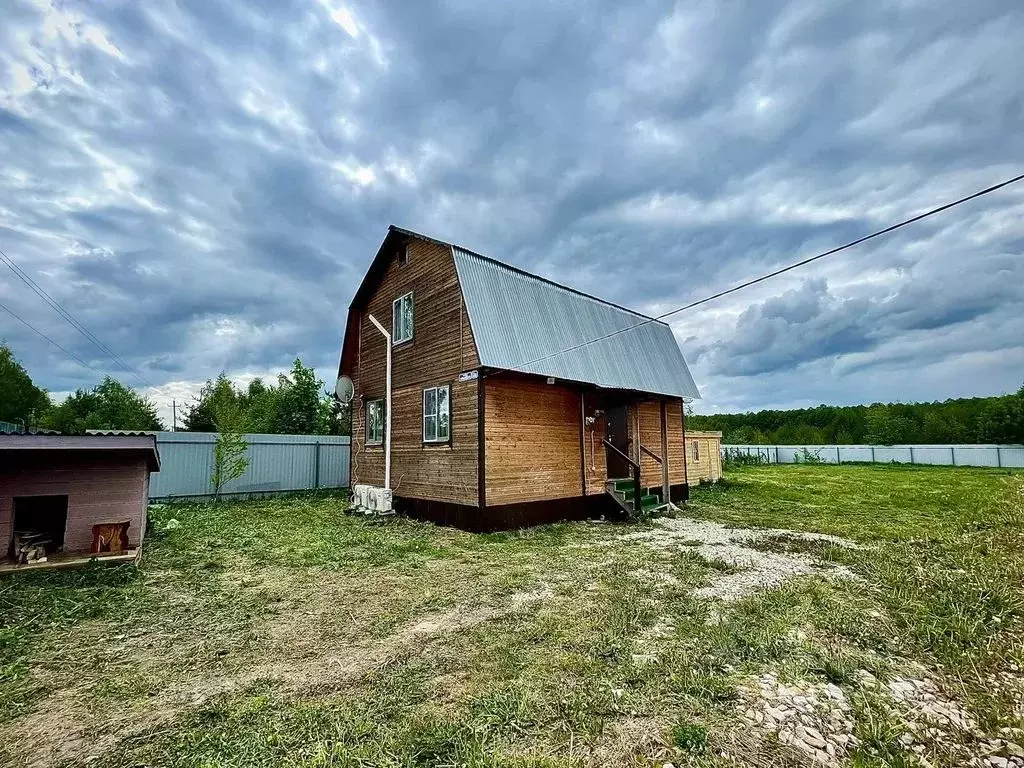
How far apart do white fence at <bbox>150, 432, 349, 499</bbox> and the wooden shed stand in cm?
651

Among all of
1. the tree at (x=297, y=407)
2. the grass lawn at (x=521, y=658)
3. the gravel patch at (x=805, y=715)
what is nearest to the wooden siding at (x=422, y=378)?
the grass lawn at (x=521, y=658)

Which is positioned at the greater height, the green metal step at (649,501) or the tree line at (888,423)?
the tree line at (888,423)

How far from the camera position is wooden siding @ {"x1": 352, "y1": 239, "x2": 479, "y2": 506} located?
10086 mm

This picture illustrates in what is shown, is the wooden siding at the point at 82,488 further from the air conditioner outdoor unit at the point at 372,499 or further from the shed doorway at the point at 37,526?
the air conditioner outdoor unit at the point at 372,499

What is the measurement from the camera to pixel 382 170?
12484 mm

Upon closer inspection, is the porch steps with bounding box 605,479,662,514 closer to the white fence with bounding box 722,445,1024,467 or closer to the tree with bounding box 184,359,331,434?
the tree with bounding box 184,359,331,434

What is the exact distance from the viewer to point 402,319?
41.3 ft

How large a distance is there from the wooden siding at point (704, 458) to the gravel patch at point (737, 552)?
24.2 ft

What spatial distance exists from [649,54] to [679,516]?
1003cm

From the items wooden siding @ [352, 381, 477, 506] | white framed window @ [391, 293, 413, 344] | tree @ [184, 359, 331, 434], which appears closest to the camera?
wooden siding @ [352, 381, 477, 506]

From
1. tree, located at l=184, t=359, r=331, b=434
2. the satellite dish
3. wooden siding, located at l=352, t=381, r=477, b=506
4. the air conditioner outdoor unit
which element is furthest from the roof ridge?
tree, located at l=184, t=359, r=331, b=434

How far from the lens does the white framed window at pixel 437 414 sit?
10.6 meters

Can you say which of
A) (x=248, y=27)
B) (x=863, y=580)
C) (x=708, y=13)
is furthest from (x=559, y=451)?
(x=248, y=27)

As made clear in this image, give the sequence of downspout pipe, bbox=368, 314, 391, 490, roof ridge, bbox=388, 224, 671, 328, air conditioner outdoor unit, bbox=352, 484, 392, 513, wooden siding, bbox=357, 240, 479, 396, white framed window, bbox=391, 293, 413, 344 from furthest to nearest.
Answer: white framed window, bbox=391, 293, 413, 344, downspout pipe, bbox=368, 314, 391, 490, air conditioner outdoor unit, bbox=352, 484, 392, 513, roof ridge, bbox=388, 224, 671, 328, wooden siding, bbox=357, 240, 479, 396
